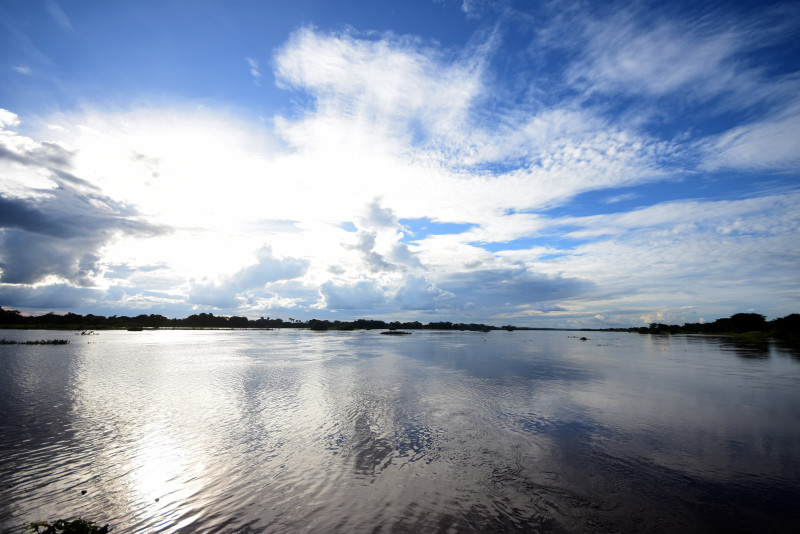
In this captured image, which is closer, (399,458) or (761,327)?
(399,458)

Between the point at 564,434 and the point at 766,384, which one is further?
the point at 766,384

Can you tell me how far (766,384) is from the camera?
38875mm

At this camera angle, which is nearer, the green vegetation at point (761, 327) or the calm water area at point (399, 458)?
the calm water area at point (399, 458)

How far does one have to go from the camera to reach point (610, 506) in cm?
1266

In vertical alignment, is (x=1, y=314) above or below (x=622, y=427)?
above

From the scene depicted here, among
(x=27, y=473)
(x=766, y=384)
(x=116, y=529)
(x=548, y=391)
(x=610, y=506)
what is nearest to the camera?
(x=116, y=529)

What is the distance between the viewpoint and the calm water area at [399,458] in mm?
11938

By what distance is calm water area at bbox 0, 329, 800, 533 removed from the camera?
11.9 meters

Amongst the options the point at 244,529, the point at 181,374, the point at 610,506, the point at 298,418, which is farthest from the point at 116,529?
the point at 181,374

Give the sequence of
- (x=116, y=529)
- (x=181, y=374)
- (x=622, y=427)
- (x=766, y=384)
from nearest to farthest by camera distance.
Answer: (x=116, y=529) < (x=622, y=427) < (x=766, y=384) < (x=181, y=374)

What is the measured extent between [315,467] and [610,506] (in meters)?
11.7

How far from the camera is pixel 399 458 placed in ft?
56.5

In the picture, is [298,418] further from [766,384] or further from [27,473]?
Answer: [766,384]

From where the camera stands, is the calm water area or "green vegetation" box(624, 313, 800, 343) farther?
"green vegetation" box(624, 313, 800, 343)
